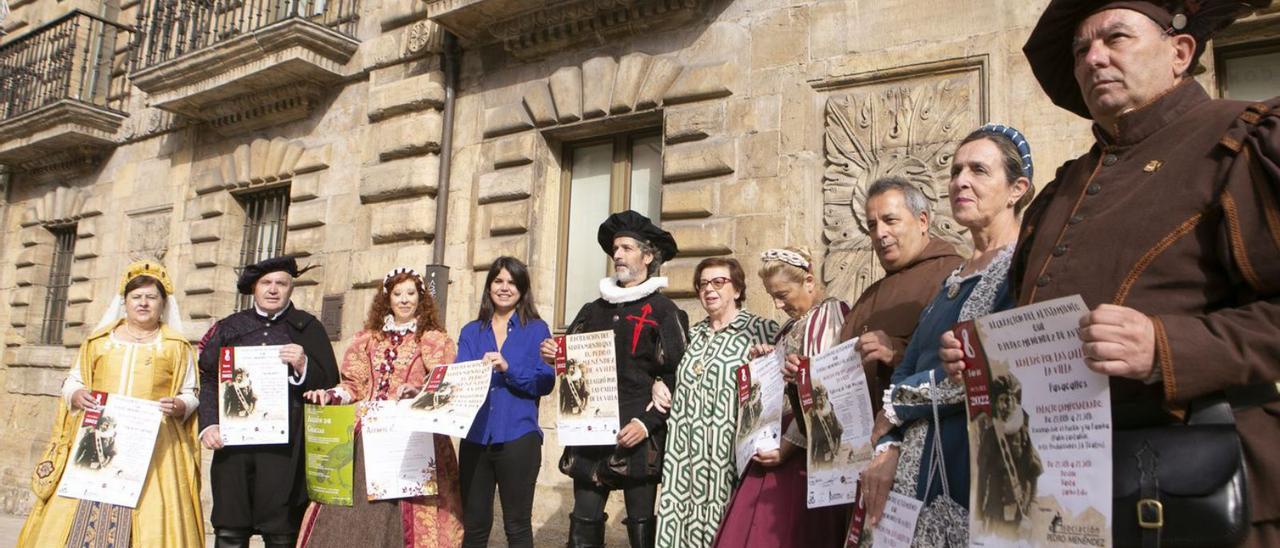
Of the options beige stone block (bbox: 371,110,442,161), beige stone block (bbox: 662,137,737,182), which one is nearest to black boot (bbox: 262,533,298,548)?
beige stone block (bbox: 662,137,737,182)

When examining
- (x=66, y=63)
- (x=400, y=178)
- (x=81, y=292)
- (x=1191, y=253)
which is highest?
(x=66, y=63)

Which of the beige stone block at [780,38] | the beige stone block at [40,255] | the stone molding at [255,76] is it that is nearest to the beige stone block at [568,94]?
the beige stone block at [780,38]

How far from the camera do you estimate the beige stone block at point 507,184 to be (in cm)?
792

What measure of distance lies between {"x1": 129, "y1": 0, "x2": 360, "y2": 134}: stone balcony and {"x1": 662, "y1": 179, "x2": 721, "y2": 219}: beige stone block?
442 centimetres

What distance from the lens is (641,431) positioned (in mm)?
4289

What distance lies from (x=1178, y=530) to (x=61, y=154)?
595 inches

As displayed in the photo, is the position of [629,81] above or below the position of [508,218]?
above

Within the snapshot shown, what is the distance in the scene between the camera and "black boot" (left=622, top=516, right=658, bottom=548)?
4.34 metres

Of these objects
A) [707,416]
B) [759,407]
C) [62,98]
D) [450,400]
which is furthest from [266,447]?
[62,98]

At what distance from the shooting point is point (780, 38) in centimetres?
673

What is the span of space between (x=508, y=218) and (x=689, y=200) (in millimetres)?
1895

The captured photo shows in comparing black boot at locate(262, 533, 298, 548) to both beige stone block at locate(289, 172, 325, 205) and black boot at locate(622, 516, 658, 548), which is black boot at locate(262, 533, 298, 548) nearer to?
black boot at locate(622, 516, 658, 548)

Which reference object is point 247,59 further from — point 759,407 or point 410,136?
point 759,407

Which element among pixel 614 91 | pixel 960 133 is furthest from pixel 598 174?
pixel 960 133
